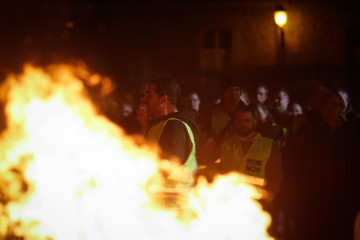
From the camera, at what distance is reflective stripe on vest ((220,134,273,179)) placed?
20.8 feet

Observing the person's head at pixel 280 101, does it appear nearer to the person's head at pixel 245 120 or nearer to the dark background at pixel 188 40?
the person's head at pixel 245 120

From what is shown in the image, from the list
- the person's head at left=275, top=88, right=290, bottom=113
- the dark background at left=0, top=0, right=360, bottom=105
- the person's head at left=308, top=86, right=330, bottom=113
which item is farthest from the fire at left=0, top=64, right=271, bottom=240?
the dark background at left=0, top=0, right=360, bottom=105

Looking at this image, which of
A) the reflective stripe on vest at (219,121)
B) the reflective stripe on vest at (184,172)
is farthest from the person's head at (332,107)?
the reflective stripe on vest at (184,172)

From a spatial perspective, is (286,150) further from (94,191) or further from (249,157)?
(94,191)

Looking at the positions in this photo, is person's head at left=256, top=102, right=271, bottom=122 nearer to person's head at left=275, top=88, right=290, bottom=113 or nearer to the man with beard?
person's head at left=275, top=88, right=290, bottom=113

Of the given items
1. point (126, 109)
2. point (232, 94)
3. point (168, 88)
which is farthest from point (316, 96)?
point (168, 88)

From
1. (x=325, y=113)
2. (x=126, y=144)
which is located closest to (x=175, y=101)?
(x=126, y=144)

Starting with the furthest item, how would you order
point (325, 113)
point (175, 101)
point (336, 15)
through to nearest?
point (336, 15)
point (325, 113)
point (175, 101)

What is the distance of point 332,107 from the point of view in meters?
6.85

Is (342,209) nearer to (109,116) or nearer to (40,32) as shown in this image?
(109,116)

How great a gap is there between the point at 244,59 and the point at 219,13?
1.93 metres

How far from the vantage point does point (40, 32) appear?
21.2 metres

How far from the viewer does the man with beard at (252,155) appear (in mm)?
6348

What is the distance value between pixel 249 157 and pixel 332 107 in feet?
4.58
